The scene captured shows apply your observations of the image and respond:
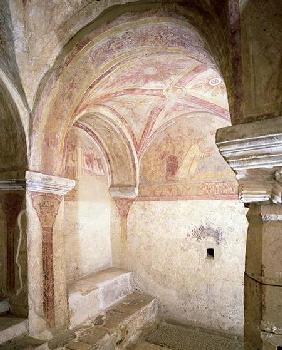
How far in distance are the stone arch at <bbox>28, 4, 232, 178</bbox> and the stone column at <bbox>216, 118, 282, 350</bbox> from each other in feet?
3.42

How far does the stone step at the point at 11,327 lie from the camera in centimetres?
395

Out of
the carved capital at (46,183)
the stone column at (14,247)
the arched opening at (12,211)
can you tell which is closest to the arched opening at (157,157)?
the carved capital at (46,183)

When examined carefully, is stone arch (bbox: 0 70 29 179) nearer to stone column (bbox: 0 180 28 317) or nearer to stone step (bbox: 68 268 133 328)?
stone column (bbox: 0 180 28 317)

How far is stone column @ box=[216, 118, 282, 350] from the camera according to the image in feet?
6.49

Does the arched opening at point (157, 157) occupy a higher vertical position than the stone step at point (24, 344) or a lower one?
higher

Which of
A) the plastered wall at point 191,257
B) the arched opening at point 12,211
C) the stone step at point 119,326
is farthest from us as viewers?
the plastered wall at point 191,257

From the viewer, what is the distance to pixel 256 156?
201 centimetres

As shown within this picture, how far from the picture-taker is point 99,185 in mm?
7570

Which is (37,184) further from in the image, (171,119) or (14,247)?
(171,119)

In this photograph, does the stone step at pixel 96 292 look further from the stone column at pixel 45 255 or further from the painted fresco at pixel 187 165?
the painted fresco at pixel 187 165

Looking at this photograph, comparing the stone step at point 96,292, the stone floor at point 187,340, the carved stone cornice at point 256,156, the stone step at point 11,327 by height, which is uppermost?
the carved stone cornice at point 256,156

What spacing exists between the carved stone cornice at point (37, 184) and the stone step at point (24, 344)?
204 cm

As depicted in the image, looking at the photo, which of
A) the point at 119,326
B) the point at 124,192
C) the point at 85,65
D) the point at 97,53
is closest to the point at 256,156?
the point at 97,53

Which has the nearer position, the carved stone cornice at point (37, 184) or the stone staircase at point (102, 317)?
the stone staircase at point (102, 317)
